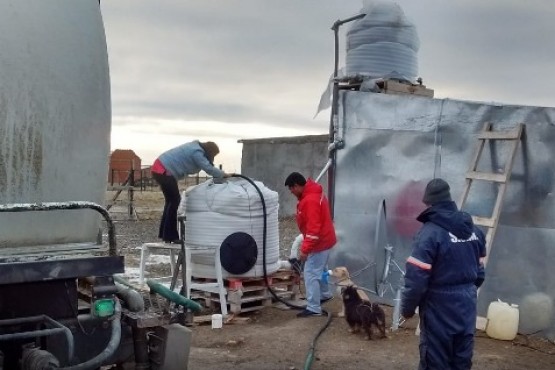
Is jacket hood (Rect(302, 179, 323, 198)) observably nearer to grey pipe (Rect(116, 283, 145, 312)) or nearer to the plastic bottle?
the plastic bottle

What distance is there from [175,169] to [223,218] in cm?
94

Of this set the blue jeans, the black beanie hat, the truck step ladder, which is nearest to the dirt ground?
the blue jeans

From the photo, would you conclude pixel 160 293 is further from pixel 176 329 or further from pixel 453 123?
pixel 453 123

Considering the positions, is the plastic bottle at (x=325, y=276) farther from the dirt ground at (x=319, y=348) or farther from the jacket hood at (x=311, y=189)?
the jacket hood at (x=311, y=189)

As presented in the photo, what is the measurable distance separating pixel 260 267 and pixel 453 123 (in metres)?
3.13

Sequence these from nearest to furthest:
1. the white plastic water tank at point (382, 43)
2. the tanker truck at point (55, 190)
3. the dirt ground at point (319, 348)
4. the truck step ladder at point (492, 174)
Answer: the tanker truck at point (55, 190), the dirt ground at point (319, 348), the truck step ladder at point (492, 174), the white plastic water tank at point (382, 43)

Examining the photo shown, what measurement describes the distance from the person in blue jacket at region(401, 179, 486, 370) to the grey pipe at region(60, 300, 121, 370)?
223cm

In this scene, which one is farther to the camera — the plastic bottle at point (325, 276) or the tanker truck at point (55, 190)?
the plastic bottle at point (325, 276)

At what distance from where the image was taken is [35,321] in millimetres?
3418

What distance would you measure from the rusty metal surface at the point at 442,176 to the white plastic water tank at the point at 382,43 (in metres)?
0.73

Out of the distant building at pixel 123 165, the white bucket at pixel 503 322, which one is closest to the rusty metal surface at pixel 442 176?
the white bucket at pixel 503 322

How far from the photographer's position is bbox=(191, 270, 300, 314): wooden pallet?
816 cm

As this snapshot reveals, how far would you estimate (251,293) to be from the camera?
27.9ft

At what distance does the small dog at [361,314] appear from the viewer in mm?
7148
